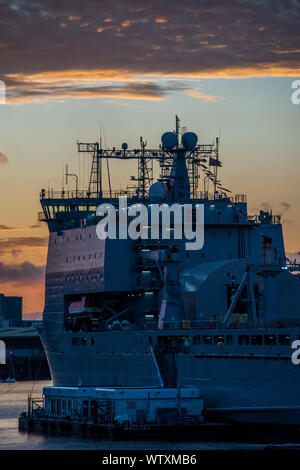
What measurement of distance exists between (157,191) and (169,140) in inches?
143

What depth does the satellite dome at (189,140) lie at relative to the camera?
8131 cm

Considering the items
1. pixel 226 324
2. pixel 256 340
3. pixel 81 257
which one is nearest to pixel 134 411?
pixel 256 340

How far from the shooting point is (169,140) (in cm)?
8138

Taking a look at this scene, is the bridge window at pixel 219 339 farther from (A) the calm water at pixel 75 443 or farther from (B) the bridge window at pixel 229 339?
(A) the calm water at pixel 75 443

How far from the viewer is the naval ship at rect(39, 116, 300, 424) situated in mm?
62281

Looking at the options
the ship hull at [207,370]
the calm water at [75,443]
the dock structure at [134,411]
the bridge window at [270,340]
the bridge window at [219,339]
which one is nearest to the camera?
the calm water at [75,443]

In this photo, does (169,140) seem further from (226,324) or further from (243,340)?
(243,340)

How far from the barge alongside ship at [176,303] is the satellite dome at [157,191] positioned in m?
0.09

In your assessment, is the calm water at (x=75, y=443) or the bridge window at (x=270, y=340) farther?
the bridge window at (x=270, y=340)

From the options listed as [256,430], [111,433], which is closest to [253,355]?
[256,430]
